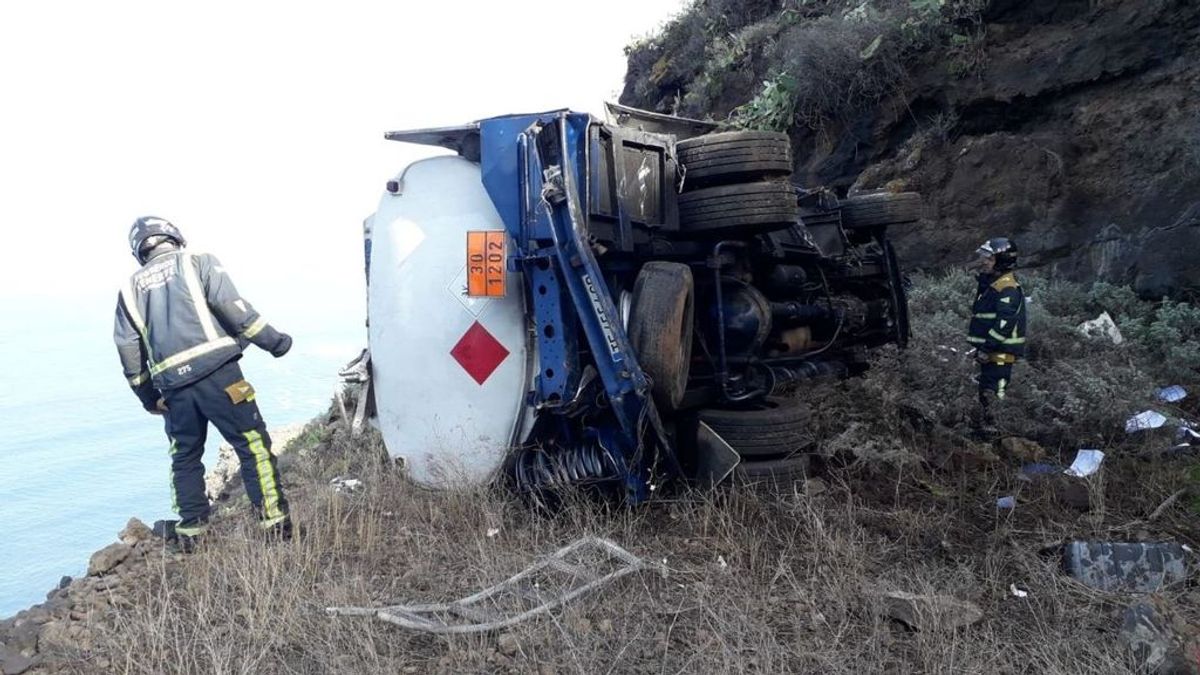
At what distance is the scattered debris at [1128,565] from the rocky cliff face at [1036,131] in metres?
4.07

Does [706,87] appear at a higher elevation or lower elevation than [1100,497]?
higher

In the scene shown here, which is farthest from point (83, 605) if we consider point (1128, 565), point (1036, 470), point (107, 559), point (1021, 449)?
point (1021, 449)

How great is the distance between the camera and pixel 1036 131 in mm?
7484

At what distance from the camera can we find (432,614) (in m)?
3.03

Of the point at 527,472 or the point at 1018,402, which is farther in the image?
the point at 1018,402

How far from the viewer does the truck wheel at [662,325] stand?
3467 millimetres

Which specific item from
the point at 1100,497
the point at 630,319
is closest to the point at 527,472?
the point at 630,319

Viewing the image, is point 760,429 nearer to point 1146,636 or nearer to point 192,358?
point 1146,636

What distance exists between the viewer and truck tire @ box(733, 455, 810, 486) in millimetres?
3816

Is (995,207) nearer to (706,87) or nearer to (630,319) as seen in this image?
(706,87)

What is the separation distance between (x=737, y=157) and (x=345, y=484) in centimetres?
279

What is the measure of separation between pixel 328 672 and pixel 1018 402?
4369 mm

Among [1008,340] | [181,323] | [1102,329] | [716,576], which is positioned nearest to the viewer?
[716,576]

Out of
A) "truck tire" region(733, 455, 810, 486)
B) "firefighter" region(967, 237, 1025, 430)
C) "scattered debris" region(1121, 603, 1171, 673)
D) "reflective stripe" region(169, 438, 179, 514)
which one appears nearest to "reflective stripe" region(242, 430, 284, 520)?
"reflective stripe" region(169, 438, 179, 514)
